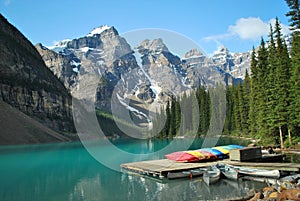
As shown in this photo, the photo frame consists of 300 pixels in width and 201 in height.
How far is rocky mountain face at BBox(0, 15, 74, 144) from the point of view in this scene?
345ft

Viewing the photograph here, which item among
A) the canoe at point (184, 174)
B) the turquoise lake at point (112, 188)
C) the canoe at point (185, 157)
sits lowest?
the turquoise lake at point (112, 188)

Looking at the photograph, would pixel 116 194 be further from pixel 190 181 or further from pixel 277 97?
pixel 277 97

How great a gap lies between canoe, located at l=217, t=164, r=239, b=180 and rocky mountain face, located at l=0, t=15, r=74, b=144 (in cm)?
9341

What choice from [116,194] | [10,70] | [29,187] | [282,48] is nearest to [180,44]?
[116,194]

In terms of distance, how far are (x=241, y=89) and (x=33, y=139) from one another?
205 feet

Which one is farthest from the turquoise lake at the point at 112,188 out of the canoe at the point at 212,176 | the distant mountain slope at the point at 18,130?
the distant mountain slope at the point at 18,130

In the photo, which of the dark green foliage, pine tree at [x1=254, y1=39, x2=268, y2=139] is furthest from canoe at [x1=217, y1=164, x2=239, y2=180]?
the dark green foliage

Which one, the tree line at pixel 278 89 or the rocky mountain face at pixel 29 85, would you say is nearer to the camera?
the tree line at pixel 278 89

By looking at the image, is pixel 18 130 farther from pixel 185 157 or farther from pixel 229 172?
pixel 229 172

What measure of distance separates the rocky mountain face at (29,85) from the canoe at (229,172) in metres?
93.4

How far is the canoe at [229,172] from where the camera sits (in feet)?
63.7

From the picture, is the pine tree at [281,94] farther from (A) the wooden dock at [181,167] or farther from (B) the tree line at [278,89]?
(A) the wooden dock at [181,167]

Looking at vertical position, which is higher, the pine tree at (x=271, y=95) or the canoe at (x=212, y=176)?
the pine tree at (x=271, y=95)

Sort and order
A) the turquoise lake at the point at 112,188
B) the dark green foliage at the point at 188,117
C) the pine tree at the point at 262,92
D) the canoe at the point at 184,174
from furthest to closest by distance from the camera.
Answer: the dark green foliage at the point at 188,117, the pine tree at the point at 262,92, the canoe at the point at 184,174, the turquoise lake at the point at 112,188
